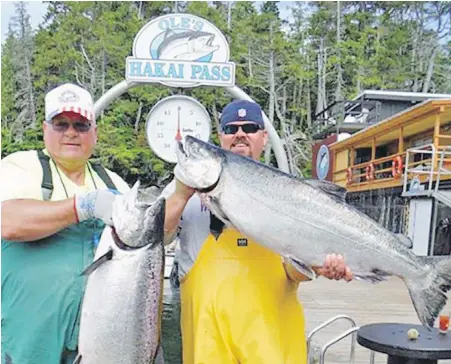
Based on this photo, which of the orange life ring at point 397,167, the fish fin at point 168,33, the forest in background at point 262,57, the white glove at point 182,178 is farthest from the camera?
the forest in background at point 262,57

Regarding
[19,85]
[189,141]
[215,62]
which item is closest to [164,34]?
[215,62]

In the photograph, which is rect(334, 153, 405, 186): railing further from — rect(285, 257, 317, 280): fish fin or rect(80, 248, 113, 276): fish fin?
rect(80, 248, 113, 276): fish fin

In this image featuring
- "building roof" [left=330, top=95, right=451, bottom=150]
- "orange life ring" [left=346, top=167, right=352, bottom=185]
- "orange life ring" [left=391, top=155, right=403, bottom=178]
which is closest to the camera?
"building roof" [left=330, top=95, right=451, bottom=150]

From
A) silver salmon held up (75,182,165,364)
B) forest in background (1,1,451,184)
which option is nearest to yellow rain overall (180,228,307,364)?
silver salmon held up (75,182,165,364)

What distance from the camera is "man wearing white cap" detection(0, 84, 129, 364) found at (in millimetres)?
2166

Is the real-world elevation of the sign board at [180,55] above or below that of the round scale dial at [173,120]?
above

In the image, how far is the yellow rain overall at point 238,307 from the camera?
2.33 m

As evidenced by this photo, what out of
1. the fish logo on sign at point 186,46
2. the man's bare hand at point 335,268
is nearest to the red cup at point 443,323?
the man's bare hand at point 335,268

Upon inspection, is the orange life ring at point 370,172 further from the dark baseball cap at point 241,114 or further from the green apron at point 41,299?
the green apron at point 41,299

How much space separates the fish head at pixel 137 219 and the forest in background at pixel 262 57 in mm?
27199

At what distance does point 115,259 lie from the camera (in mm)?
2047

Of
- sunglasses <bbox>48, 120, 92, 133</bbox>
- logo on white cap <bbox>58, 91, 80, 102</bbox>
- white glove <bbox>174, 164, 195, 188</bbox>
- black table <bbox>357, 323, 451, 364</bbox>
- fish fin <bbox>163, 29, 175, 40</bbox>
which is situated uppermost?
fish fin <bbox>163, 29, 175, 40</bbox>

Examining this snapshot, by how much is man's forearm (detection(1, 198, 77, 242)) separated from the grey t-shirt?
0.50 metres

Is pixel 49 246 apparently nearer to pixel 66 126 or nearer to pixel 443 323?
pixel 66 126
